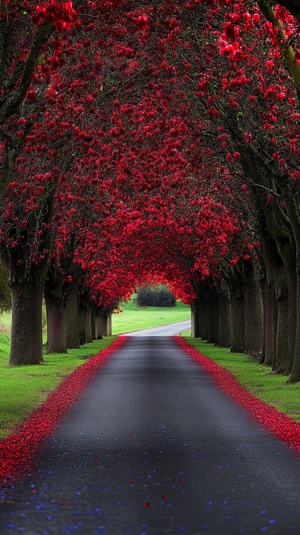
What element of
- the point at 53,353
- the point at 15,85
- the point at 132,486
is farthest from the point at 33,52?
the point at 53,353

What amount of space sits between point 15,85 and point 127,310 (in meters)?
184

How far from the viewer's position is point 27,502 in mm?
8539

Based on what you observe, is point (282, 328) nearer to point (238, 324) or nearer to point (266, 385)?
point (266, 385)

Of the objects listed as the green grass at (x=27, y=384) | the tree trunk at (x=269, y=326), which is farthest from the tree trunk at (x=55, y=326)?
the tree trunk at (x=269, y=326)

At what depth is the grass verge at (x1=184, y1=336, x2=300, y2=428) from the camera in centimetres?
1875

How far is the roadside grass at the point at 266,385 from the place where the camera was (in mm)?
18781

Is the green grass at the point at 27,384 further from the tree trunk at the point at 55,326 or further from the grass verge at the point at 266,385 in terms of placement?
the grass verge at the point at 266,385

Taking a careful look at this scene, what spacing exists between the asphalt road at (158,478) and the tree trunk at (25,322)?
14221 millimetres

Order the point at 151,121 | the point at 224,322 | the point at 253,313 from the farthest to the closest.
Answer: the point at 224,322 → the point at 253,313 → the point at 151,121

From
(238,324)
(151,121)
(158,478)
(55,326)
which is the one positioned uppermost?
(151,121)

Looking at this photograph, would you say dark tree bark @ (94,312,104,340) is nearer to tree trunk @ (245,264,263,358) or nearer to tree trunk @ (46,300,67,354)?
tree trunk @ (46,300,67,354)

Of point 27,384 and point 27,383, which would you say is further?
point 27,383

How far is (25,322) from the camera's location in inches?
1267

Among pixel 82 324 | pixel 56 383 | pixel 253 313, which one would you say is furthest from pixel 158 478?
pixel 82 324
